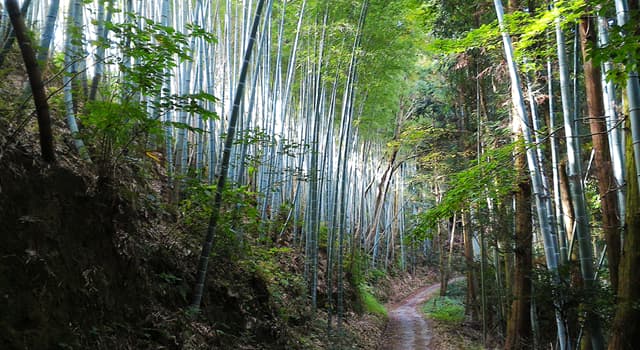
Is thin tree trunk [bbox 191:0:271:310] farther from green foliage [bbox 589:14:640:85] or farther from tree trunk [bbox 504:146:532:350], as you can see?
tree trunk [bbox 504:146:532:350]

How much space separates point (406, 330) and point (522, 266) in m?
4.42

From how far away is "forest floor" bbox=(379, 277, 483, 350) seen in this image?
7.84 meters

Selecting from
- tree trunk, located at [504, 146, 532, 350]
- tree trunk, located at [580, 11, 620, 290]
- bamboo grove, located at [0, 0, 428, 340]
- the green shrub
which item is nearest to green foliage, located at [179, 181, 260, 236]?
bamboo grove, located at [0, 0, 428, 340]

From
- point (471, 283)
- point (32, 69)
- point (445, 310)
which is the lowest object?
point (445, 310)

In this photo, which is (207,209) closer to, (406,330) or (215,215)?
(215,215)

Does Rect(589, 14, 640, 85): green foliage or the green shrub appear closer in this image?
Rect(589, 14, 640, 85): green foliage

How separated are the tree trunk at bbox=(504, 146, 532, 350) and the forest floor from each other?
1.96 m

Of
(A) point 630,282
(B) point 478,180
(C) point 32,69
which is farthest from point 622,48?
(C) point 32,69

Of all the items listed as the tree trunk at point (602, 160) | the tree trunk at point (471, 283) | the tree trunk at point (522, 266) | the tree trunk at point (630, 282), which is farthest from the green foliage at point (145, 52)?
the tree trunk at point (471, 283)

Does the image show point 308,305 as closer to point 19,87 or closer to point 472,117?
point 19,87

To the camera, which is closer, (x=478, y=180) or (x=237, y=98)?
(x=237, y=98)

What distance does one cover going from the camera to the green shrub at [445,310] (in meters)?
10.9

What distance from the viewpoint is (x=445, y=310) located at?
12023 mm

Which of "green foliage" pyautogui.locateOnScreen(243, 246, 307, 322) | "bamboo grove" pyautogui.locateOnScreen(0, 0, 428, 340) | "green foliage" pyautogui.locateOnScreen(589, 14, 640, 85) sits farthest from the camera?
"green foliage" pyautogui.locateOnScreen(243, 246, 307, 322)
